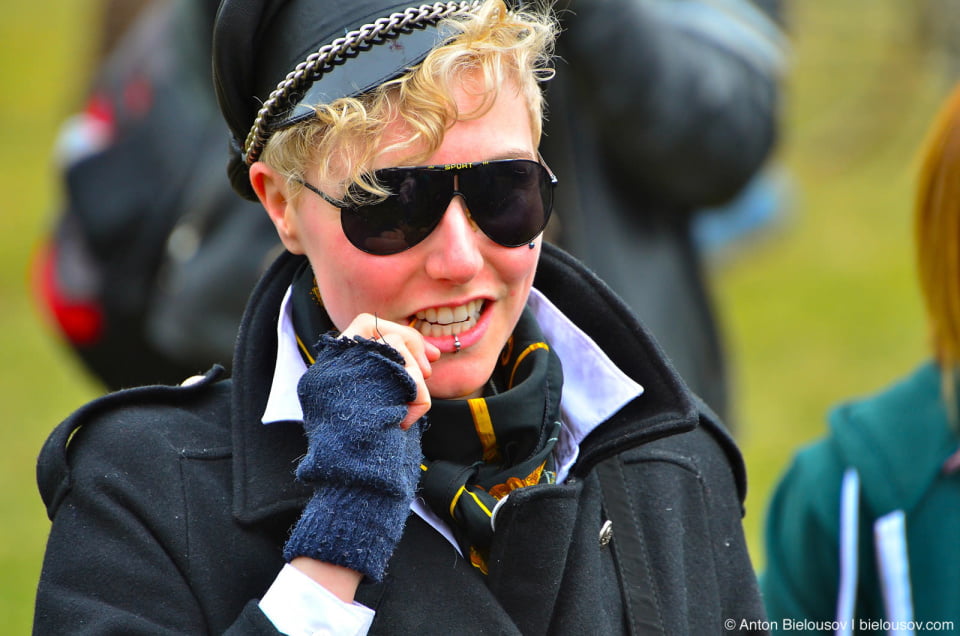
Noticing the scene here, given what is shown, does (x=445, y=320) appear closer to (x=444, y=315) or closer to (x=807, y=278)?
(x=444, y=315)

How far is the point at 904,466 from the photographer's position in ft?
9.26

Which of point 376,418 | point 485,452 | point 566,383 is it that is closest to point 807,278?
point 566,383

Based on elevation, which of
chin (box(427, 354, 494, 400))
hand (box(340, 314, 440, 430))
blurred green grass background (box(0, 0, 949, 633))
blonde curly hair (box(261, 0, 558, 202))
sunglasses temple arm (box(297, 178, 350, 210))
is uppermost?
blonde curly hair (box(261, 0, 558, 202))

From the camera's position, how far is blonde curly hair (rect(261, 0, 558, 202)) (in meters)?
2.00

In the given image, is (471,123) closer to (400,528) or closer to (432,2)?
(432,2)

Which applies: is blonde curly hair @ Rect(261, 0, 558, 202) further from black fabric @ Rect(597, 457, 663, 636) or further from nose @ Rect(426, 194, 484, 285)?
black fabric @ Rect(597, 457, 663, 636)

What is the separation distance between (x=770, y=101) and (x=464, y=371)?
2278 millimetres

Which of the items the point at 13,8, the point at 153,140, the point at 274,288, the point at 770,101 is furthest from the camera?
the point at 13,8

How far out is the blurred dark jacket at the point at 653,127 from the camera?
3.84 metres

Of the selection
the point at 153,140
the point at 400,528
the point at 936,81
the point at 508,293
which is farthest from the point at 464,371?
the point at 936,81

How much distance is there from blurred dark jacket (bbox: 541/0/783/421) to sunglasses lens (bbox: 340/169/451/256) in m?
1.79

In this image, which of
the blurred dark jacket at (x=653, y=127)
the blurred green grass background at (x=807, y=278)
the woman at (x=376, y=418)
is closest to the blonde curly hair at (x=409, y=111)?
the woman at (x=376, y=418)

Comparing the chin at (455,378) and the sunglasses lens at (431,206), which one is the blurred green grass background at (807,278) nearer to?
the chin at (455,378)

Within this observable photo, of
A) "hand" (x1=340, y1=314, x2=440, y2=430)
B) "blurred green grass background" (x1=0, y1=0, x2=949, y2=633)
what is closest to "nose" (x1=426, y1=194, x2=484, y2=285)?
"hand" (x1=340, y1=314, x2=440, y2=430)
